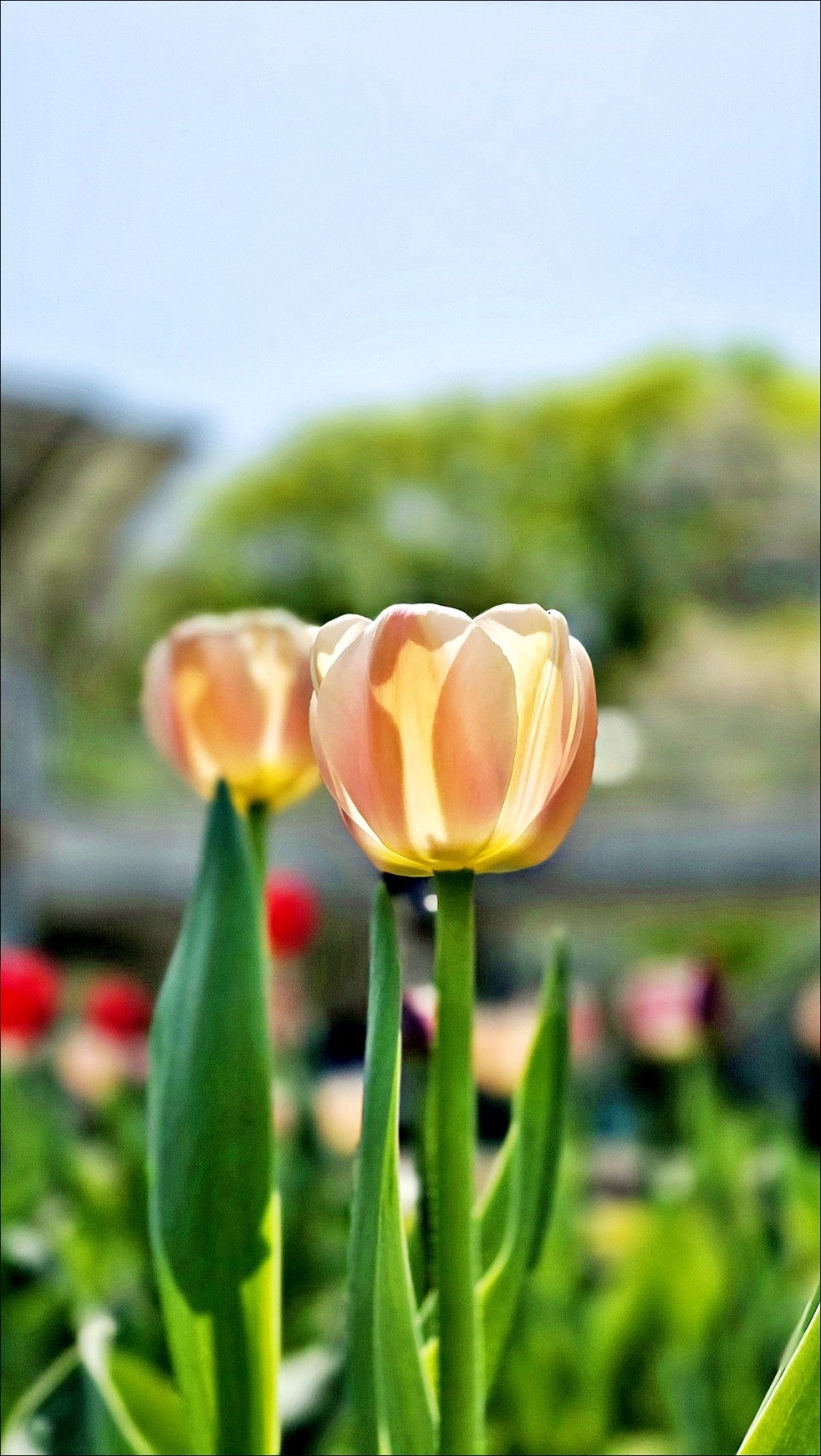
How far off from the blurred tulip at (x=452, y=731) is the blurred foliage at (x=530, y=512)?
10799 mm

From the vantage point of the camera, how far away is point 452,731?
26cm

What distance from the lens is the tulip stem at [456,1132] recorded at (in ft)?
0.85

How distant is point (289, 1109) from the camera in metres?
0.97

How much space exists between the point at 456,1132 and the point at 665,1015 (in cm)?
84

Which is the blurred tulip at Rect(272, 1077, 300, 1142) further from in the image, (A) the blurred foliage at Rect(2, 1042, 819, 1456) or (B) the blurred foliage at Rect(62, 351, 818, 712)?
(B) the blurred foliage at Rect(62, 351, 818, 712)

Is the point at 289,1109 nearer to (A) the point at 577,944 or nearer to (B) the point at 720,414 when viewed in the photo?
(A) the point at 577,944

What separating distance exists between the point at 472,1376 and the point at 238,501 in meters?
13.1

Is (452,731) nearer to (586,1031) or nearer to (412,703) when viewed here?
(412,703)

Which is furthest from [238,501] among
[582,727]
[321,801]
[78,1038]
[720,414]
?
[582,727]

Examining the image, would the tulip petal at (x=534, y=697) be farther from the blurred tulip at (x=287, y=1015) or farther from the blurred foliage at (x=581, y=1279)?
the blurred tulip at (x=287, y=1015)

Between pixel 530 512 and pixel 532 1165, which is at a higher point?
pixel 530 512

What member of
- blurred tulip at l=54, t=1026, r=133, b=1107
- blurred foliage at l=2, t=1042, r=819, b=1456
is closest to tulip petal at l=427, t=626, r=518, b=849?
blurred foliage at l=2, t=1042, r=819, b=1456

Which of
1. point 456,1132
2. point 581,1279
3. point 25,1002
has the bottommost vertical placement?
point 581,1279

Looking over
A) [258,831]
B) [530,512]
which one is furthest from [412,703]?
[530,512]
